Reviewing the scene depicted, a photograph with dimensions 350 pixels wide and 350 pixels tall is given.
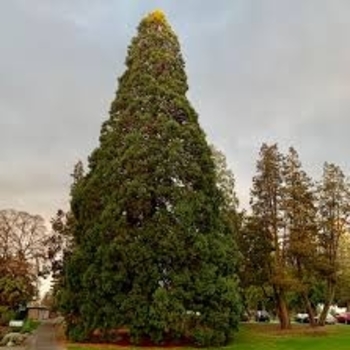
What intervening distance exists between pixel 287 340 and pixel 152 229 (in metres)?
10.0

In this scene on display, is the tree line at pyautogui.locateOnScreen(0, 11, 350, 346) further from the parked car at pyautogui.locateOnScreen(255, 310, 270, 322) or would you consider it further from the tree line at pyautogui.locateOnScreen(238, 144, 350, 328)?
the parked car at pyautogui.locateOnScreen(255, 310, 270, 322)

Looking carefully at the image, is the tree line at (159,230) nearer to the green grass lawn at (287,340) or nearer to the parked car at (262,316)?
the green grass lawn at (287,340)

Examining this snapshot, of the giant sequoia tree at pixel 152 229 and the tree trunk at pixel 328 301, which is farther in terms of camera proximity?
the tree trunk at pixel 328 301

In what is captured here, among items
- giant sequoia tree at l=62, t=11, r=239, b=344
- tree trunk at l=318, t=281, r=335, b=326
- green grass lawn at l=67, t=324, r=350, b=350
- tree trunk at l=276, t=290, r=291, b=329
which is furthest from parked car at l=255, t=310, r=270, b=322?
giant sequoia tree at l=62, t=11, r=239, b=344

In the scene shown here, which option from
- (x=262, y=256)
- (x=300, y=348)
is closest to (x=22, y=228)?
(x=262, y=256)

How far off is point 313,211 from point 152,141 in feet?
49.3

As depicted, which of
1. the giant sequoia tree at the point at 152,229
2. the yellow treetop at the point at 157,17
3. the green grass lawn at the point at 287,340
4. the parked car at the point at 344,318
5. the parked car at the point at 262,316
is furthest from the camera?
the parked car at the point at 262,316

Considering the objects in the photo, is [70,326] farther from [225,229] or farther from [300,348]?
[300,348]

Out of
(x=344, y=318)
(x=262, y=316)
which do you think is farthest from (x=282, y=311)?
(x=262, y=316)

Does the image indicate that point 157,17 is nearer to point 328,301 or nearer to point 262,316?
point 328,301

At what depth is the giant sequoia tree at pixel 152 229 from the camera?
3253 centimetres

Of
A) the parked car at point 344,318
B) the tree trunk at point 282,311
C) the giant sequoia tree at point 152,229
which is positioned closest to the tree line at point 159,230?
the giant sequoia tree at point 152,229

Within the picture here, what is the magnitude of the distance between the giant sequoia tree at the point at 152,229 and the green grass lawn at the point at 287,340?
167 centimetres

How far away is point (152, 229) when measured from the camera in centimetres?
3331
